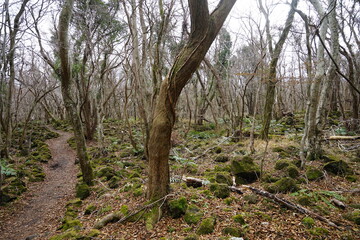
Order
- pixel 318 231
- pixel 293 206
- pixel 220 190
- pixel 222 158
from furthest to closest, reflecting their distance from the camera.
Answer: pixel 222 158 → pixel 220 190 → pixel 293 206 → pixel 318 231

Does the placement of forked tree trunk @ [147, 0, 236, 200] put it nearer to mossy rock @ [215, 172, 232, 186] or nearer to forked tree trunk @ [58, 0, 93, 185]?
mossy rock @ [215, 172, 232, 186]

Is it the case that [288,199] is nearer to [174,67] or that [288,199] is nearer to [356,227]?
[356,227]

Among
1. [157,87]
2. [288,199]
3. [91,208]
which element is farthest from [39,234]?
[288,199]

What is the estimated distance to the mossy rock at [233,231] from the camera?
3227mm

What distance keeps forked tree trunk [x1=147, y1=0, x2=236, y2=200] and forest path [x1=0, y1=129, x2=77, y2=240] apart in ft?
10.0

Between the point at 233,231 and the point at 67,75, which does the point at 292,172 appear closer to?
the point at 233,231

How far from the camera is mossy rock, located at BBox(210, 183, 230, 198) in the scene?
15.0ft

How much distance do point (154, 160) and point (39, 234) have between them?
334 cm

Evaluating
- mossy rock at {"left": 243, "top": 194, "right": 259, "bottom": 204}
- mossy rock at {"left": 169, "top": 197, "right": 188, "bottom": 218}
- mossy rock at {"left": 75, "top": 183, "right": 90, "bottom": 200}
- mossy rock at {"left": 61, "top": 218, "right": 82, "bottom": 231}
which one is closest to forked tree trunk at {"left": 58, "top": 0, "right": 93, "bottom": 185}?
mossy rock at {"left": 75, "top": 183, "right": 90, "bottom": 200}

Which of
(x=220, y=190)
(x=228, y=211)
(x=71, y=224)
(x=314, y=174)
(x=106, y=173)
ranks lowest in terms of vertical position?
(x=71, y=224)

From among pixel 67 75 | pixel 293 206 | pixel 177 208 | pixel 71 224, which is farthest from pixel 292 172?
pixel 67 75

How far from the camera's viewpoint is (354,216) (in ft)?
11.2

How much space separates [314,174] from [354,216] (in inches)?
72.2

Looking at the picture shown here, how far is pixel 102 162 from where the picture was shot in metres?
9.66
